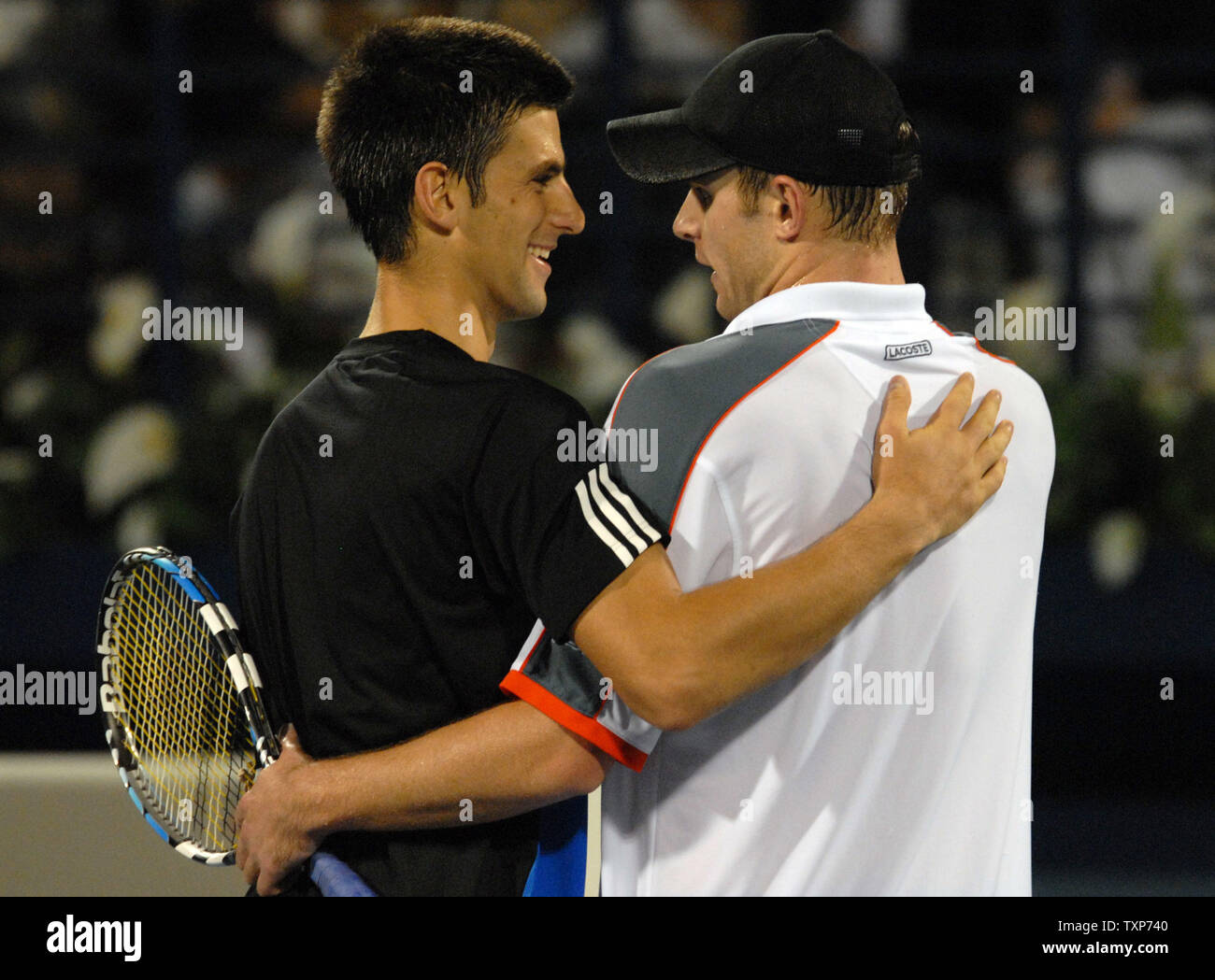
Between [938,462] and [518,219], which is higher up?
[518,219]

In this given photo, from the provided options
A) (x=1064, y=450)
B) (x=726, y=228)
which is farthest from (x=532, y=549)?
(x=1064, y=450)

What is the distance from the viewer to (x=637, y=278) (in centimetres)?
561

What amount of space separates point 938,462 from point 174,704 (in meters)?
1.16

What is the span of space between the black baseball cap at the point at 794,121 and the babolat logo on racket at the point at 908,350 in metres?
0.20

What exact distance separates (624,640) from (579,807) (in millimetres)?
356

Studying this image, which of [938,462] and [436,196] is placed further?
[436,196]

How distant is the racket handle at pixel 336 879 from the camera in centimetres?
167

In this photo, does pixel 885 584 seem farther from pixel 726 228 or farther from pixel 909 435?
pixel 726 228
